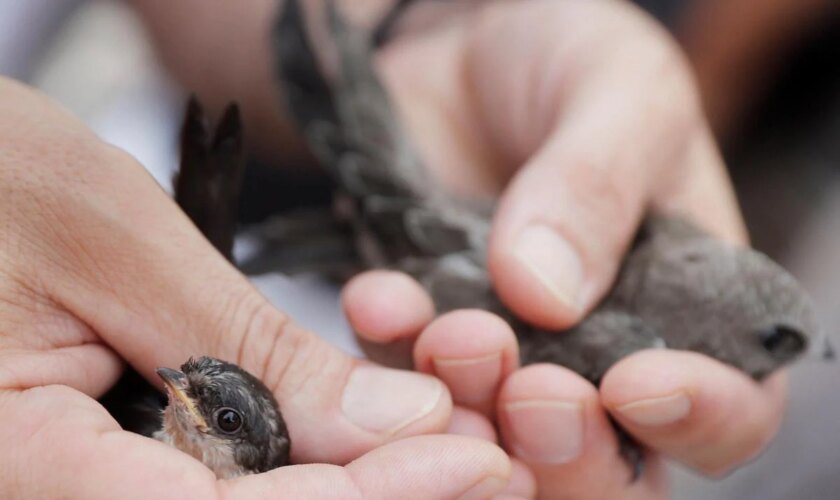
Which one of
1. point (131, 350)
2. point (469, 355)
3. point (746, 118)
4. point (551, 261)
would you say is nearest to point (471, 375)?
point (469, 355)

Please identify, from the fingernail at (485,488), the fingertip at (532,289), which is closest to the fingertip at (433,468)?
the fingernail at (485,488)

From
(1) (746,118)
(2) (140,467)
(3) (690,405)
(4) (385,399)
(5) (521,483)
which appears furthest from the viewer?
(1) (746,118)

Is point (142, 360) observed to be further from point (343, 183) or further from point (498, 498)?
point (343, 183)

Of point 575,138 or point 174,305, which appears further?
point 575,138

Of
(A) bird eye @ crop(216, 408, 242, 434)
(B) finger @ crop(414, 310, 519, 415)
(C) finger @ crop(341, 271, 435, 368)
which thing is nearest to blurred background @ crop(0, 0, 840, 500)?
(C) finger @ crop(341, 271, 435, 368)

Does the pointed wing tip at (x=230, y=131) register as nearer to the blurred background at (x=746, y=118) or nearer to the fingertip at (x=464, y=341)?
the blurred background at (x=746, y=118)

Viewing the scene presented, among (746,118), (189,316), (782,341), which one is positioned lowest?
(746,118)

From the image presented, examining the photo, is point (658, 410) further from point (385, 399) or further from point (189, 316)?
point (189, 316)

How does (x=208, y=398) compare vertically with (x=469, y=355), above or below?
above
